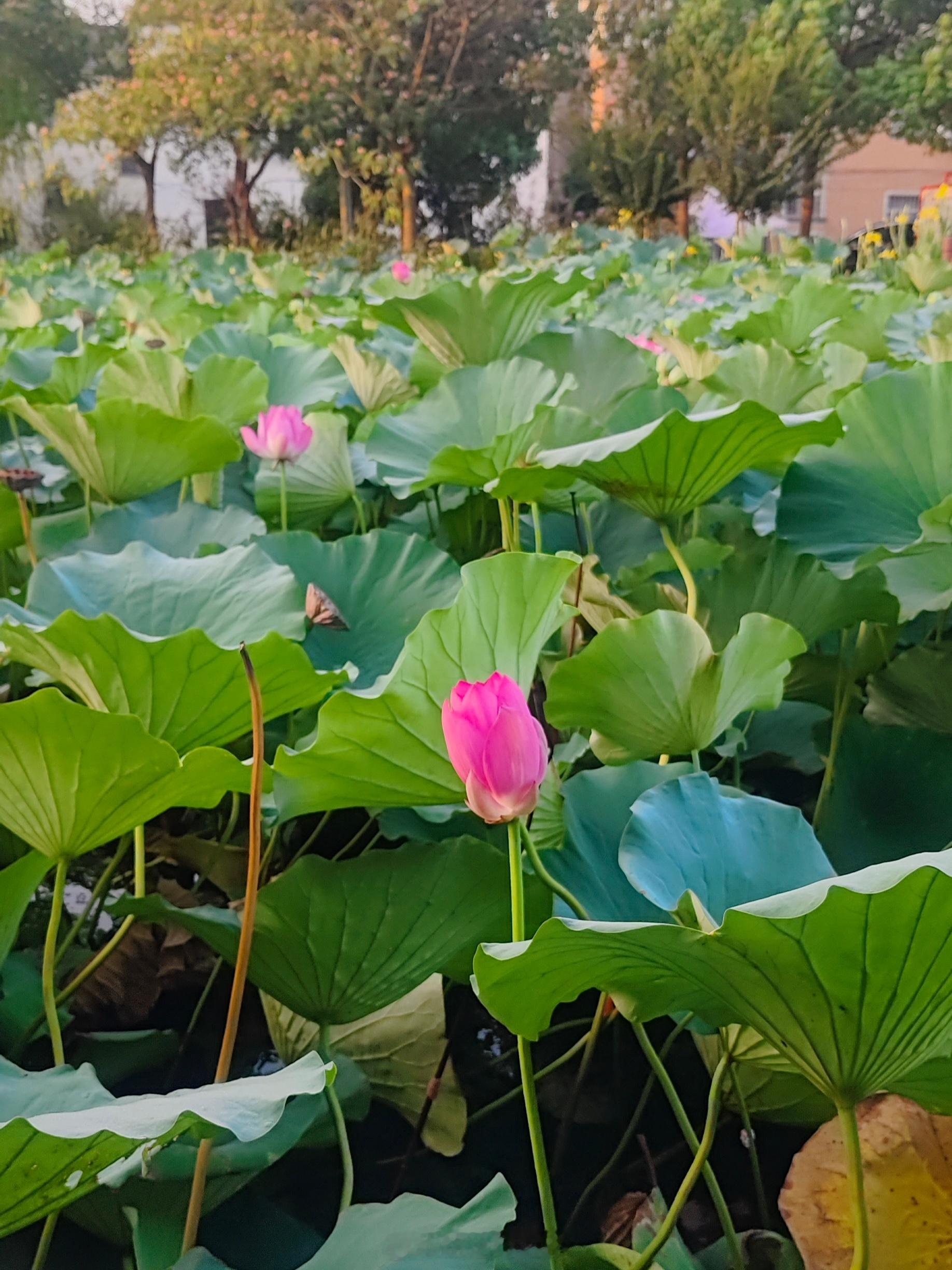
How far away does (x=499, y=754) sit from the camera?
0.34 meters

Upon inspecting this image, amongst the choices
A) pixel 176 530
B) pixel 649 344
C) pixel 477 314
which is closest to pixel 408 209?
pixel 649 344

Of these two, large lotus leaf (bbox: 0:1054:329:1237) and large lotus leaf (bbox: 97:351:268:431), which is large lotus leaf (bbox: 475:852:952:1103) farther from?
large lotus leaf (bbox: 97:351:268:431)

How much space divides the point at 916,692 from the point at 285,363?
75 cm

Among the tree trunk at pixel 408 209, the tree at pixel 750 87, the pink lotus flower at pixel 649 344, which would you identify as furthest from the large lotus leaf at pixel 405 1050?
the tree at pixel 750 87

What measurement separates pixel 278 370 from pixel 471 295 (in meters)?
0.24

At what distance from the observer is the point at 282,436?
0.75 metres

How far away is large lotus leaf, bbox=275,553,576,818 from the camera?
40 centimetres

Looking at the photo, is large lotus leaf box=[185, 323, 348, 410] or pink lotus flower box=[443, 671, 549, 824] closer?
pink lotus flower box=[443, 671, 549, 824]

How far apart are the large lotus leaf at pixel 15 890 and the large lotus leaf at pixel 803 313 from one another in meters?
1.14

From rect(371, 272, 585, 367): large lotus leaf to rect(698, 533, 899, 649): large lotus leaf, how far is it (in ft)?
1.47

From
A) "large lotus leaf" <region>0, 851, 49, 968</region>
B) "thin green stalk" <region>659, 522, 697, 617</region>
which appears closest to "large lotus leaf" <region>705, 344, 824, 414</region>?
"thin green stalk" <region>659, 522, 697, 617</region>

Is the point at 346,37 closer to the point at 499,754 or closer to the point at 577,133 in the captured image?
the point at 577,133

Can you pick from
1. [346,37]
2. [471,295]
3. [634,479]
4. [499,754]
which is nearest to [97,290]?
[471,295]

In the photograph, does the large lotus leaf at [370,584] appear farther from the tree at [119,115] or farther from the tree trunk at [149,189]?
the tree trunk at [149,189]
